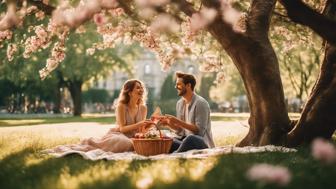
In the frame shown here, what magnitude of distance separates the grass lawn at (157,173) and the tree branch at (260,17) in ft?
8.32

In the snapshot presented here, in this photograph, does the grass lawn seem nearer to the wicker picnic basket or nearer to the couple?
the wicker picnic basket

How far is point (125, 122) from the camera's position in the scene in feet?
34.6

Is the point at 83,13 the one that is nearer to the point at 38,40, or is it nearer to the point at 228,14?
the point at 38,40

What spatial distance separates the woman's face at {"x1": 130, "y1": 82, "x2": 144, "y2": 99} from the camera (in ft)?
34.0

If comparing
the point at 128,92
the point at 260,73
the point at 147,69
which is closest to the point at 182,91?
the point at 128,92

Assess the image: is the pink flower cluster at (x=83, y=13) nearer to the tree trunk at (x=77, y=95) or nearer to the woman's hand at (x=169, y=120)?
the woman's hand at (x=169, y=120)

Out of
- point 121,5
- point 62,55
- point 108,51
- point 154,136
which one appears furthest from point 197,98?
point 108,51

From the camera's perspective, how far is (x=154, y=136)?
925 cm

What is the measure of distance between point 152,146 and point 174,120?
0.61 metres

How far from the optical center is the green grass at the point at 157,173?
16.6 ft

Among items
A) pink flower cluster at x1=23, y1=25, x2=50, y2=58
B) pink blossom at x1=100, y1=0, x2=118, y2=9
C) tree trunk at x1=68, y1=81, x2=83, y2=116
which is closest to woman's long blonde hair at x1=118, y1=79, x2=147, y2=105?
pink blossom at x1=100, y1=0, x2=118, y2=9

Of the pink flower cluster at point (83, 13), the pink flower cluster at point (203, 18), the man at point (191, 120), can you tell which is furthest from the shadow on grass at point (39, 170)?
the pink flower cluster at point (203, 18)

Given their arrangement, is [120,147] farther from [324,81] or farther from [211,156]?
[324,81]

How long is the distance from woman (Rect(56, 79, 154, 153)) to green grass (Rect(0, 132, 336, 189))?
161 centimetres
